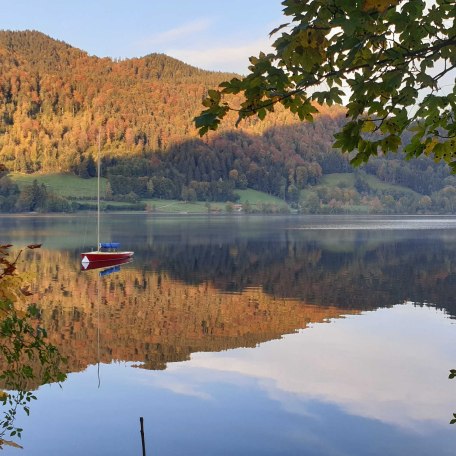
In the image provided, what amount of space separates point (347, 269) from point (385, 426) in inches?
2180

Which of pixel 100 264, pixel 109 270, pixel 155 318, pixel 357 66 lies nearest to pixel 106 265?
pixel 100 264

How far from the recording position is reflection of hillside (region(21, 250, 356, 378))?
3600 cm

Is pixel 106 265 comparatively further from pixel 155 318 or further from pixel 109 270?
pixel 155 318

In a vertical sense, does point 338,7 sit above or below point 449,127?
above

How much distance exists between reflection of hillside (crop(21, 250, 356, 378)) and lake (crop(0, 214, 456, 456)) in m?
0.14

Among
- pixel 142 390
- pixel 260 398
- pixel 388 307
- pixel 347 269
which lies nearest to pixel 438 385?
pixel 260 398

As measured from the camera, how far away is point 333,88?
23.3 feet

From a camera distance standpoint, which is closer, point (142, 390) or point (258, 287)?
point (142, 390)

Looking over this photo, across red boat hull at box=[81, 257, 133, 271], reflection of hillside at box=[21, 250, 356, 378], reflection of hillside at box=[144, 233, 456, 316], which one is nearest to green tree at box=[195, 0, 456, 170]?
reflection of hillside at box=[21, 250, 356, 378]

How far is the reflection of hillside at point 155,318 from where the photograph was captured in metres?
36.0

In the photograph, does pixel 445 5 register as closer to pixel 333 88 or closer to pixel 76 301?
pixel 333 88

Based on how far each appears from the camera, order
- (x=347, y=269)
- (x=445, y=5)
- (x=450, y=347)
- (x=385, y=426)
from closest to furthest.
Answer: (x=445, y=5)
(x=385, y=426)
(x=450, y=347)
(x=347, y=269)

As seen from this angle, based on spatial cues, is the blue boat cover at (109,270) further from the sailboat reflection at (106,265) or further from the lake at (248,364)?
the lake at (248,364)

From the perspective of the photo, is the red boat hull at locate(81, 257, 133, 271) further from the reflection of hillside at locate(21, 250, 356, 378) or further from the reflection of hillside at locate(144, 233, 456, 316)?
the reflection of hillside at locate(21, 250, 356, 378)
